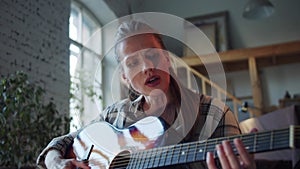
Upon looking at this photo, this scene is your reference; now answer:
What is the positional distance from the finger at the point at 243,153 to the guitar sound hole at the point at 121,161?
0.33 meters

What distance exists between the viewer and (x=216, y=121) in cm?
93

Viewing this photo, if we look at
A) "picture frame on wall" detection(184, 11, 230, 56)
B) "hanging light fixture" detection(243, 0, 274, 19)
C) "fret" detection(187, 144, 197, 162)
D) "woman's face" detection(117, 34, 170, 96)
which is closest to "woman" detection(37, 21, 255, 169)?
"woman's face" detection(117, 34, 170, 96)

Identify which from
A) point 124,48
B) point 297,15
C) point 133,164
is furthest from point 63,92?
point 297,15

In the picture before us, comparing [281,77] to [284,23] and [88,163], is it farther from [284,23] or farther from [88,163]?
[88,163]

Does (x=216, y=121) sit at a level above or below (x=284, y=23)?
below

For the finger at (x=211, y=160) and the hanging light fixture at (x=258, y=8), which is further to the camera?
the hanging light fixture at (x=258, y=8)

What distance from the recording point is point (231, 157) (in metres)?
0.71

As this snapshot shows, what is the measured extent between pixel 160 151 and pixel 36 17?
2461 mm

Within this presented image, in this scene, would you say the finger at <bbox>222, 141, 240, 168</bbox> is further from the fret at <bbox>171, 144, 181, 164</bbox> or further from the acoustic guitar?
the fret at <bbox>171, 144, 181, 164</bbox>

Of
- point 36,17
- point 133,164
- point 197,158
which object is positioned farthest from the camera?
point 36,17

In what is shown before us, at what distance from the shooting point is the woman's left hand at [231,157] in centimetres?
70

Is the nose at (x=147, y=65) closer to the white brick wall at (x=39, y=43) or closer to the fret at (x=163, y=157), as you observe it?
the fret at (x=163, y=157)

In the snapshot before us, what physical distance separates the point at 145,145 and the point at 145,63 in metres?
0.27

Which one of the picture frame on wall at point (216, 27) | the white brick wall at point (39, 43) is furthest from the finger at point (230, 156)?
the picture frame on wall at point (216, 27)
